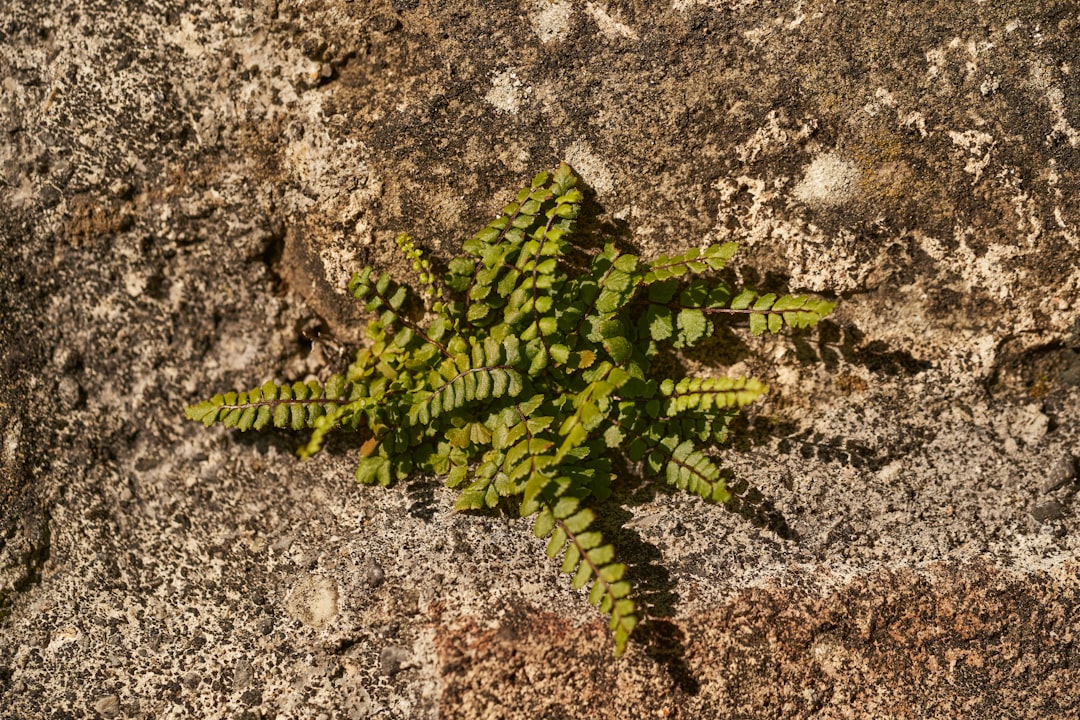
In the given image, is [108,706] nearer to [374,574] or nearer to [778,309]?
[374,574]

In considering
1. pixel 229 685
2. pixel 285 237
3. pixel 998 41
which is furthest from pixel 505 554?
pixel 998 41

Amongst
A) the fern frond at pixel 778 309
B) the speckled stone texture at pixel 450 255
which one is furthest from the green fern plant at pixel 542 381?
the speckled stone texture at pixel 450 255

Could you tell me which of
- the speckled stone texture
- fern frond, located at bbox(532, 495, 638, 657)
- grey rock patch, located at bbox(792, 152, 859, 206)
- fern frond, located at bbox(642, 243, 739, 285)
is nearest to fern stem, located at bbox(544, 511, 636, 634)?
fern frond, located at bbox(532, 495, 638, 657)

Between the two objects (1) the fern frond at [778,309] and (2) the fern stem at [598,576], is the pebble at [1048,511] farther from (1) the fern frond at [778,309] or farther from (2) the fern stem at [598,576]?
(2) the fern stem at [598,576]

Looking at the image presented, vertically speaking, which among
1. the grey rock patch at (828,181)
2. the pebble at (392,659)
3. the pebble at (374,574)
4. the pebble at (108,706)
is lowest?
the pebble at (108,706)

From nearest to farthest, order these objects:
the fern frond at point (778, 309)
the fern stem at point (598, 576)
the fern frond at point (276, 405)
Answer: the fern stem at point (598, 576) → the fern frond at point (778, 309) → the fern frond at point (276, 405)

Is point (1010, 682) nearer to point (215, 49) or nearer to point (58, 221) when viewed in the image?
point (215, 49)

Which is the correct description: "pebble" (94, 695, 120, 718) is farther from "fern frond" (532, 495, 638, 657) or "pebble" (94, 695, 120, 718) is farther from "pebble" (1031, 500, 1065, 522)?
"pebble" (1031, 500, 1065, 522)
